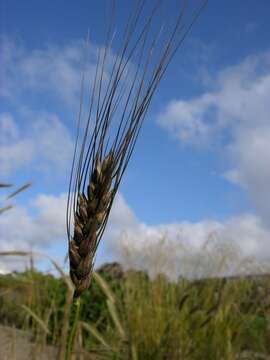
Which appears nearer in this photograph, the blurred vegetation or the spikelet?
the spikelet

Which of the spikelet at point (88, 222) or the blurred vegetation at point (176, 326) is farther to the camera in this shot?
the blurred vegetation at point (176, 326)

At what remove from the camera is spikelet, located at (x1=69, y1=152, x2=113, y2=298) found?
0.97m

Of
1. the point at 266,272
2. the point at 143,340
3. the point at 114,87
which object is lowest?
the point at 143,340

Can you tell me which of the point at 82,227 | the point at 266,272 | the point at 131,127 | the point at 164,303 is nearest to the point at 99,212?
the point at 82,227

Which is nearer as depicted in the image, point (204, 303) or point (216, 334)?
point (216, 334)

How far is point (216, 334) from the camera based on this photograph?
3.24 meters

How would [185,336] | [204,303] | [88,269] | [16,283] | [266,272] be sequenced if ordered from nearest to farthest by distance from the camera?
[88,269]
[16,283]
[185,336]
[204,303]
[266,272]

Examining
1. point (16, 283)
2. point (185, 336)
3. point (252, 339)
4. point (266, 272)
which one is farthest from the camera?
point (266, 272)

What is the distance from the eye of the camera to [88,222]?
98 centimetres

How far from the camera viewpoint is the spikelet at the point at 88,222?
969 millimetres

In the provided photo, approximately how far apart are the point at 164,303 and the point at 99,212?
2977 mm

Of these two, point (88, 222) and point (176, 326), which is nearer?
point (88, 222)

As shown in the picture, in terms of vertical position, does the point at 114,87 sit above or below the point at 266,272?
below

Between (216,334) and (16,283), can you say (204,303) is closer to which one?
(216,334)
